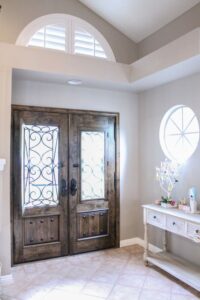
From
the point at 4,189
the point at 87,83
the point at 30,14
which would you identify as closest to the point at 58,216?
the point at 4,189

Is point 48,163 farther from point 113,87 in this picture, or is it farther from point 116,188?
point 113,87

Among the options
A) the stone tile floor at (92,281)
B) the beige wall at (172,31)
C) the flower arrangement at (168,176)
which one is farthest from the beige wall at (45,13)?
the stone tile floor at (92,281)

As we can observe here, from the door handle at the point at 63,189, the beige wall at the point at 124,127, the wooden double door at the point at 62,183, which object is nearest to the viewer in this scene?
the wooden double door at the point at 62,183

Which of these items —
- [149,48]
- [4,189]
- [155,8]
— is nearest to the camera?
[4,189]

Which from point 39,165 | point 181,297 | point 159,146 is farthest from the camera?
point 159,146

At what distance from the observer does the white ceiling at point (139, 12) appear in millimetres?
3336

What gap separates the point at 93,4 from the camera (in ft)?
12.0

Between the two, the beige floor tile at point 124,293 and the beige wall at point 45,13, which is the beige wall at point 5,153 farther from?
the beige floor tile at point 124,293

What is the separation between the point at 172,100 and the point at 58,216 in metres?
2.18

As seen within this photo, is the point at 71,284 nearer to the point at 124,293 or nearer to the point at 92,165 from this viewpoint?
the point at 124,293

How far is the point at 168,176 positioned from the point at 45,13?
102 inches

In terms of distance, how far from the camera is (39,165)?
3707 mm

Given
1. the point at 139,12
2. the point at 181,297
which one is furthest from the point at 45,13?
the point at 181,297

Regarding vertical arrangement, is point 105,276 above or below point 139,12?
below
